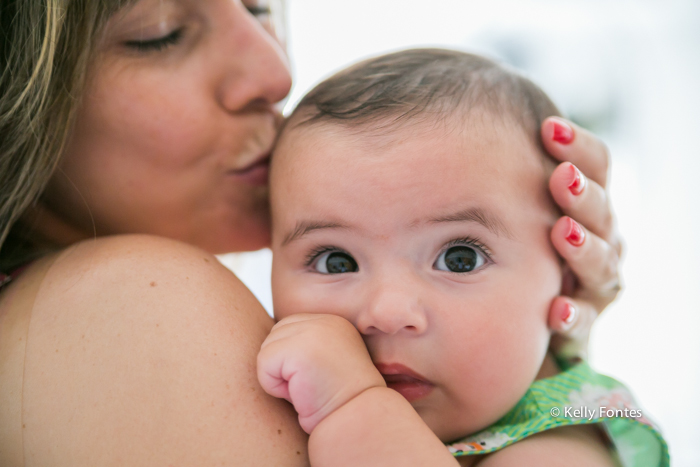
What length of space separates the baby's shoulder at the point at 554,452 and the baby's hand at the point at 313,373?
11.1 inches

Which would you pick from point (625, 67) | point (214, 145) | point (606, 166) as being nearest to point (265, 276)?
point (214, 145)

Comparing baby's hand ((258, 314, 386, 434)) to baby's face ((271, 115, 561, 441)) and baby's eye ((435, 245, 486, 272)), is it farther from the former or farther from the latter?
baby's eye ((435, 245, 486, 272))

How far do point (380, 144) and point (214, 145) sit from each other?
1.39 feet

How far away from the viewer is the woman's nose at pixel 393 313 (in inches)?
37.6

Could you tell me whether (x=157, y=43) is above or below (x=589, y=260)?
above

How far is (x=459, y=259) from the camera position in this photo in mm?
1046

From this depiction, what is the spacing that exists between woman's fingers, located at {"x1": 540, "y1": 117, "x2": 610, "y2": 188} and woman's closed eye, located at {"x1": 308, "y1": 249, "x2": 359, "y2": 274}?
1.66 feet

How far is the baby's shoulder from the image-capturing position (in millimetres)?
979

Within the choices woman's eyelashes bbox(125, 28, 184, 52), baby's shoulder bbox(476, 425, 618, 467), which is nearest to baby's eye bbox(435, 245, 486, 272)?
baby's shoulder bbox(476, 425, 618, 467)

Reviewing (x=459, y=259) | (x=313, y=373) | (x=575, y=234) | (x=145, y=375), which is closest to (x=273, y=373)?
(x=313, y=373)

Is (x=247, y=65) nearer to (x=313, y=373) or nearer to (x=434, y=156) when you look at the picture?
(x=434, y=156)

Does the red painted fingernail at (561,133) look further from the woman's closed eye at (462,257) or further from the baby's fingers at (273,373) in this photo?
the baby's fingers at (273,373)

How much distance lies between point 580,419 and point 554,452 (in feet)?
0.28

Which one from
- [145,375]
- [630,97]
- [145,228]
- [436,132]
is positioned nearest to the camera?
[145,375]
